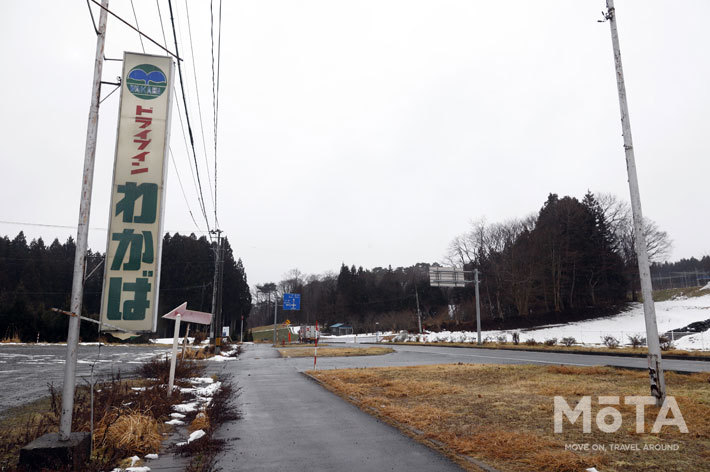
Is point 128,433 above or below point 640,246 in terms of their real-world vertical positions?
below

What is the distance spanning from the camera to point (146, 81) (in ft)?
21.2

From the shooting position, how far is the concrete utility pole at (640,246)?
8.16m

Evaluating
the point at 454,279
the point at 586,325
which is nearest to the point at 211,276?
the point at 454,279

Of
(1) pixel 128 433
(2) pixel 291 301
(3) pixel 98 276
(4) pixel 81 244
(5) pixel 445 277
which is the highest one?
(3) pixel 98 276

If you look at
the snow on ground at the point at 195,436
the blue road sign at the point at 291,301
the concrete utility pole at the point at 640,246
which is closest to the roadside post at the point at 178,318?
the snow on ground at the point at 195,436

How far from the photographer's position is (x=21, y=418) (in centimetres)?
770

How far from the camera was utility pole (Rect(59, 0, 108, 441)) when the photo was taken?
16.4ft

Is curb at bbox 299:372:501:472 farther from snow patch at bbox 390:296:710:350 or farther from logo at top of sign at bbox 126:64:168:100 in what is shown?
snow patch at bbox 390:296:710:350

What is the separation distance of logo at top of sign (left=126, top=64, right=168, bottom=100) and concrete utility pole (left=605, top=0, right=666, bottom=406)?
8880 millimetres
